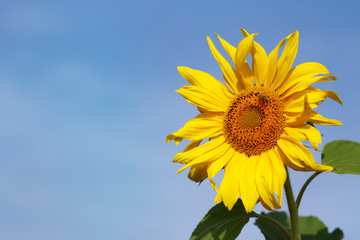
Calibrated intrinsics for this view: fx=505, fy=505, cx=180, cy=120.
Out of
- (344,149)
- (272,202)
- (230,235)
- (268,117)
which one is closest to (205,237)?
(230,235)

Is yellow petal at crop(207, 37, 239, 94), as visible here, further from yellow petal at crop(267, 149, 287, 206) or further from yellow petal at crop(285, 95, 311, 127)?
yellow petal at crop(267, 149, 287, 206)

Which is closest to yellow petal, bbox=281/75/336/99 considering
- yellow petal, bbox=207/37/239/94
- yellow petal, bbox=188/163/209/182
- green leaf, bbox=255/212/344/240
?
yellow petal, bbox=207/37/239/94

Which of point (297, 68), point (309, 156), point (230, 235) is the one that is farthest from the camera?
point (230, 235)

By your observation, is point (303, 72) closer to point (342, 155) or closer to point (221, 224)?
point (342, 155)

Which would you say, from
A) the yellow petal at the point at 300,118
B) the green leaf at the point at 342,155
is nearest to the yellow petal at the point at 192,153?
the yellow petal at the point at 300,118

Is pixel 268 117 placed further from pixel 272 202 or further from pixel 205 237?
pixel 205 237

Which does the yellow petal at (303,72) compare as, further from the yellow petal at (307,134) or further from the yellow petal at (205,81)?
the yellow petal at (205,81)
